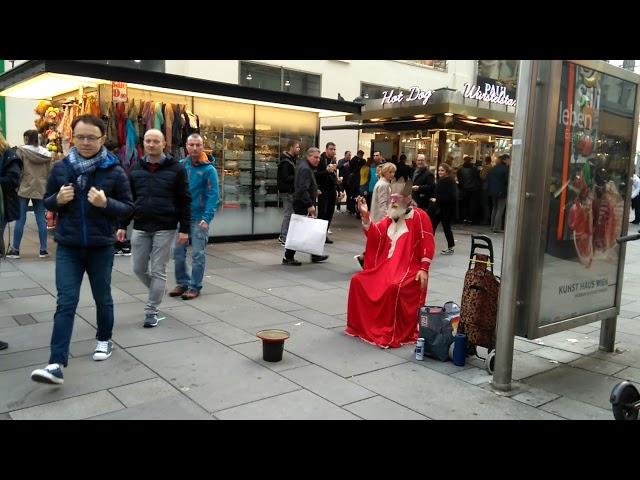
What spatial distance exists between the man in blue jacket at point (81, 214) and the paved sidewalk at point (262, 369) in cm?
47

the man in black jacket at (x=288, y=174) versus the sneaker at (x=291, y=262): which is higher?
the man in black jacket at (x=288, y=174)

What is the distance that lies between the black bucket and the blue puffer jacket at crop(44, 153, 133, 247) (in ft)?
4.65

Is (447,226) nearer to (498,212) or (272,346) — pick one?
(498,212)

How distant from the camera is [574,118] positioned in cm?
428

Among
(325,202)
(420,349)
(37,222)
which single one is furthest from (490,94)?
(420,349)

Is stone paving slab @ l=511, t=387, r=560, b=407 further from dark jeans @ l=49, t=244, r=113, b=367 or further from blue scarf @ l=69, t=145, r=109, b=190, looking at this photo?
blue scarf @ l=69, t=145, r=109, b=190

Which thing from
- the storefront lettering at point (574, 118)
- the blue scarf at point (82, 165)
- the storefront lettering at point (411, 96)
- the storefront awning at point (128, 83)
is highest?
the storefront lettering at point (411, 96)

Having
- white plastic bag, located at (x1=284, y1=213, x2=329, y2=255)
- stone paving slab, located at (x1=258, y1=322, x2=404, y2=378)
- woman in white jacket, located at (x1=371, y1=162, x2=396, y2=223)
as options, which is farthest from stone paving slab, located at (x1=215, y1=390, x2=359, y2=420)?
woman in white jacket, located at (x1=371, y1=162, x2=396, y2=223)

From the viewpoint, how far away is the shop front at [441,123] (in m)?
15.7

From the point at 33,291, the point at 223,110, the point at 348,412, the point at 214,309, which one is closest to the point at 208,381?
the point at 348,412

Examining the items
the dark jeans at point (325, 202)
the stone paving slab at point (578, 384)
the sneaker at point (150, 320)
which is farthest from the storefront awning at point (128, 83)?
the stone paving slab at point (578, 384)

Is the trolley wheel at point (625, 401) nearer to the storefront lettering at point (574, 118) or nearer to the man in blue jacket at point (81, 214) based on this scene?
the storefront lettering at point (574, 118)

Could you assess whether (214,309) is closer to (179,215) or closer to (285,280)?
(179,215)
